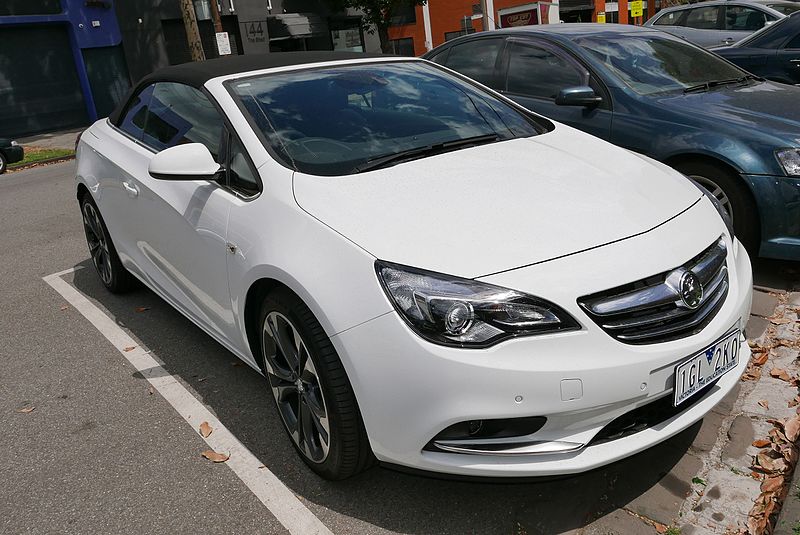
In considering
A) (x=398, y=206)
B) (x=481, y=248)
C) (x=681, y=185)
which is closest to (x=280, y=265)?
(x=398, y=206)

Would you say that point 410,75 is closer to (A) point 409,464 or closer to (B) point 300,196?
(B) point 300,196

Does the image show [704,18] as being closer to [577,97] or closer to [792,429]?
[577,97]

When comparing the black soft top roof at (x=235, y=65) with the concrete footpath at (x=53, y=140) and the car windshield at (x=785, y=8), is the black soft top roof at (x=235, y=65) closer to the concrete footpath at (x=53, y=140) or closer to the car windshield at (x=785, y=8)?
the car windshield at (x=785, y=8)

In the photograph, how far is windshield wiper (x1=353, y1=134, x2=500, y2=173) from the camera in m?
2.90

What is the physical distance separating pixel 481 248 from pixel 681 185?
1.18 metres

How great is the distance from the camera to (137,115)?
14.1 ft

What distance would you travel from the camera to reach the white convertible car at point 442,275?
2135 millimetres

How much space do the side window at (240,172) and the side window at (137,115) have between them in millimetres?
1329

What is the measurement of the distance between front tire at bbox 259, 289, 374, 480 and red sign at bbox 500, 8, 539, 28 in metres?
33.9

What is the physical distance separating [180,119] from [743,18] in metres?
11.3

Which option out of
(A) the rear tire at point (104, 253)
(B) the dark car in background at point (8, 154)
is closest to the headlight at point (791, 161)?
(A) the rear tire at point (104, 253)

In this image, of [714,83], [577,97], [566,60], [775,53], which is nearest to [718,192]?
[577,97]

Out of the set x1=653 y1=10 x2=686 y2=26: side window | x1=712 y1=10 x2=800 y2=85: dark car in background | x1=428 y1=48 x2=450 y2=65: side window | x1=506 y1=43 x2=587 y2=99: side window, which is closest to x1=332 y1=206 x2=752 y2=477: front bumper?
x1=506 y1=43 x2=587 y2=99: side window

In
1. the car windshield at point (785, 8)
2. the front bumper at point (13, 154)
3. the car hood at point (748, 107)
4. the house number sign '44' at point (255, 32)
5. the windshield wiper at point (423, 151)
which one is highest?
the house number sign '44' at point (255, 32)
